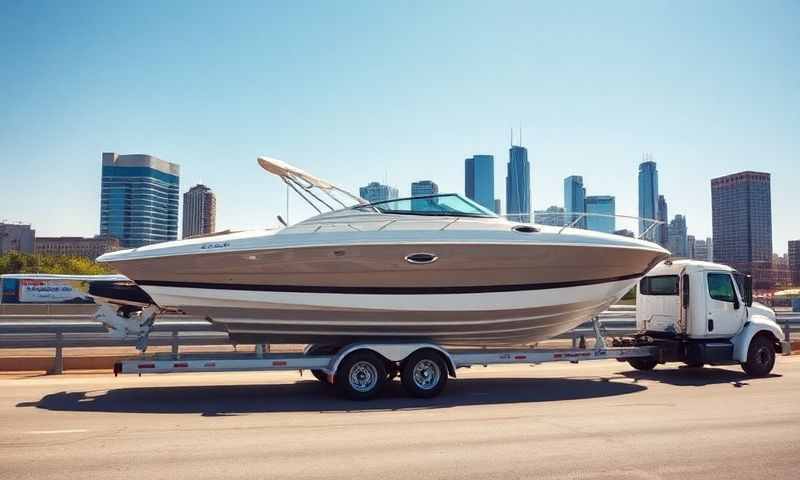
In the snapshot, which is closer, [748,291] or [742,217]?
[748,291]

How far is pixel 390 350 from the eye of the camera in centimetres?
824

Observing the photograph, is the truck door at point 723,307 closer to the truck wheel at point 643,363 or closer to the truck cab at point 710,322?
the truck cab at point 710,322

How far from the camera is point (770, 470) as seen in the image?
15.8ft

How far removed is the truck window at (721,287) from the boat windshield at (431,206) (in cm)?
444

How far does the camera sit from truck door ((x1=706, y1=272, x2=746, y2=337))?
10.2 metres

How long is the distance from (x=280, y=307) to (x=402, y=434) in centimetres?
318

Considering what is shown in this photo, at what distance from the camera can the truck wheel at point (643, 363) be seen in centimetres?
1085

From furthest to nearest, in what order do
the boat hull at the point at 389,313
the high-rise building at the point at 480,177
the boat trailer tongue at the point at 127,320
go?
1. the high-rise building at the point at 480,177
2. the boat trailer tongue at the point at 127,320
3. the boat hull at the point at 389,313

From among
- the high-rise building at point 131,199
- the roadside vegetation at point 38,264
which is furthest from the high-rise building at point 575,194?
the high-rise building at point 131,199

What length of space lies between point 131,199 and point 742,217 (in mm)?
139266

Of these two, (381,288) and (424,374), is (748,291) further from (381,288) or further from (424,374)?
(381,288)

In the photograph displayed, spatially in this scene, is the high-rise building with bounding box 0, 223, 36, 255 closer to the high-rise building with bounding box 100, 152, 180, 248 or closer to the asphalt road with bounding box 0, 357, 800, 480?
the high-rise building with bounding box 100, 152, 180, 248

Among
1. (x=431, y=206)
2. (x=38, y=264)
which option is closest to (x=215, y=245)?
(x=431, y=206)

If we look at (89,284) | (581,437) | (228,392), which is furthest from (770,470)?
(89,284)
